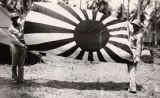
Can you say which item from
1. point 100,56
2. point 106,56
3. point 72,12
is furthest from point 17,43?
point 106,56

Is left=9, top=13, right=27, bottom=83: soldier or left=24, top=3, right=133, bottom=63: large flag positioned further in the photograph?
left=9, top=13, right=27, bottom=83: soldier

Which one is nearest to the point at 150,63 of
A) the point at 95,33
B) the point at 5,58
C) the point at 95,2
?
the point at 5,58

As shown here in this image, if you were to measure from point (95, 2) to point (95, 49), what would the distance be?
138 feet

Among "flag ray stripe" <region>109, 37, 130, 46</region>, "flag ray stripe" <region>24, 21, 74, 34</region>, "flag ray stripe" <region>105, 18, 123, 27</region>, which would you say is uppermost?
"flag ray stripe" <region>105, 18, 123, 27</region>

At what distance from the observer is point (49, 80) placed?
27.7 feet

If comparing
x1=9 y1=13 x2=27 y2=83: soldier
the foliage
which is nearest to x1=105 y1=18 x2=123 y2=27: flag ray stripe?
x1=9 y1=13 x2=27 y2=83: soldier

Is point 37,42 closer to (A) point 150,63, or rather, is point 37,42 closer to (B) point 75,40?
(B) point 75,40

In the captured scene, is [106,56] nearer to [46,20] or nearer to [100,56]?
[100,56]

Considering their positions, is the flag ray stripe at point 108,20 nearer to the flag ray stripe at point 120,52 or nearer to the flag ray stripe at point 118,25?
the flag ray stripe at point 118,25

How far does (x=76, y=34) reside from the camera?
7.39 meters

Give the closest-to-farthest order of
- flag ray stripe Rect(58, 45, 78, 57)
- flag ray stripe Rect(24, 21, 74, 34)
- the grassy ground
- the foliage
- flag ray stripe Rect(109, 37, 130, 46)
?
the grassy ground < flag ray stripe Rect(24, 21, 74, 34) < flag ray stripe Rect(58, 45, 78, 57) < flag ray stripe Rect(109, 37, 130, 46) < the foliage

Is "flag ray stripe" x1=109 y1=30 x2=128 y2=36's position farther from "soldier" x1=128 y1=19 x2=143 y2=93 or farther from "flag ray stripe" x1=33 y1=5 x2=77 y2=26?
"flag ray stripe" x1=33 y1=5 x2=77 y2=26

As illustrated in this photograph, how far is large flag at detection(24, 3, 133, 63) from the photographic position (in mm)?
7141

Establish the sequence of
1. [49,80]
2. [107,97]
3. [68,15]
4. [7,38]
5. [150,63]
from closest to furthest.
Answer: [107,97] < [68,15] < [49,80] < [7,38] < [150,63]
